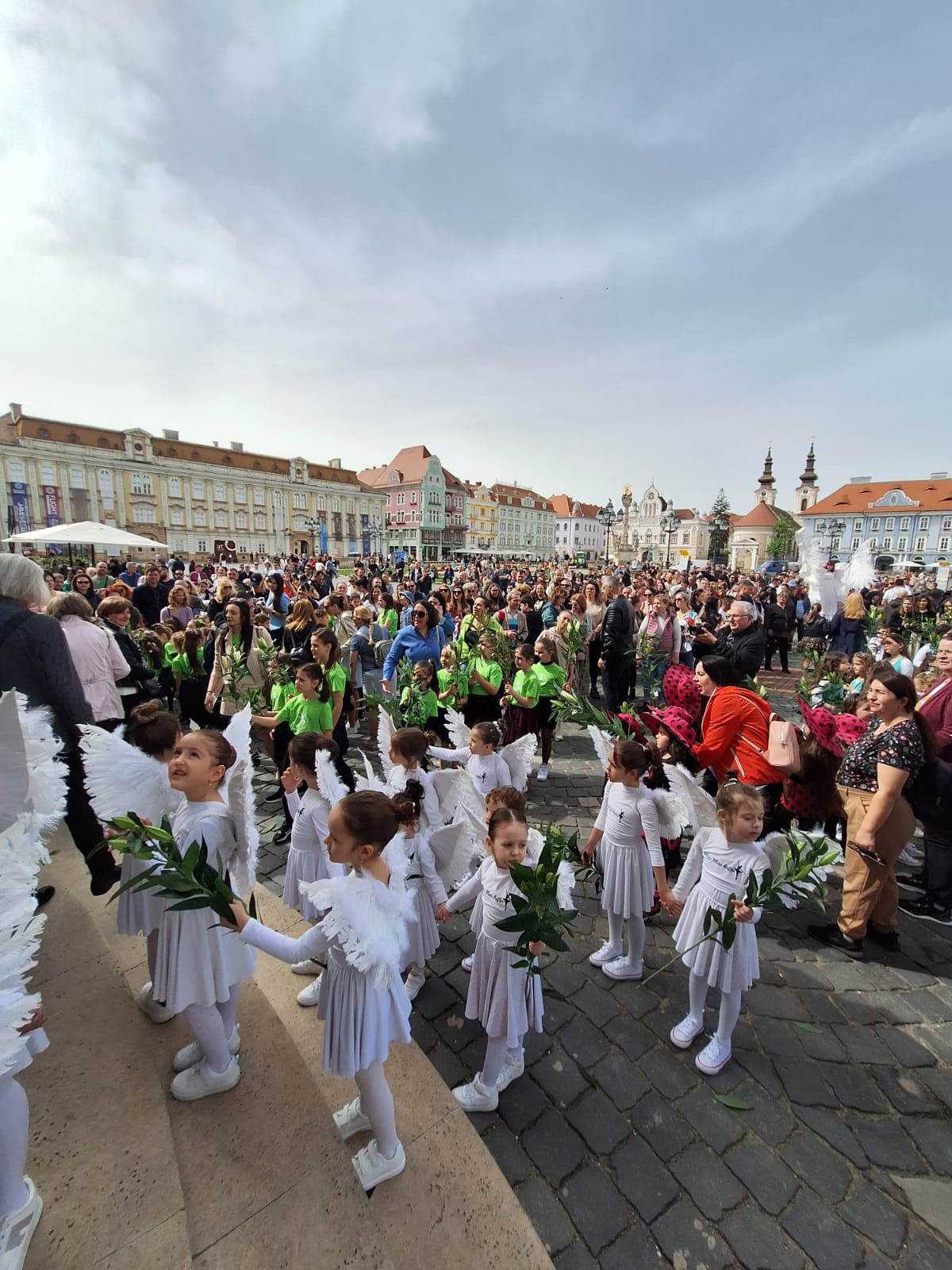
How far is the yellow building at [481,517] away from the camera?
283 feet

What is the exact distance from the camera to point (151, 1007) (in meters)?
2.73

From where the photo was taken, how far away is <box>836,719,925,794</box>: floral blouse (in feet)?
10.8

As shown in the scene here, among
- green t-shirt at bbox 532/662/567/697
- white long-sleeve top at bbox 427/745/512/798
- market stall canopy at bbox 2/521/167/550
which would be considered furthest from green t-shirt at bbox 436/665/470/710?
market stall canopy at bbox 2/521/167/550

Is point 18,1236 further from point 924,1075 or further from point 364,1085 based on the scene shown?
point 924,1075

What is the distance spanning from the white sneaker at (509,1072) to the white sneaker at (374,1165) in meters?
0.59

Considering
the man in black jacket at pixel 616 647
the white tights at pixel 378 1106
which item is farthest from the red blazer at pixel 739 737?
the man in black jacket at pixel 616 647

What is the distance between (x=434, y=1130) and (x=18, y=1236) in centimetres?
146

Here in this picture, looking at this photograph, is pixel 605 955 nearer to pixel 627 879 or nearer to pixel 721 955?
pixel 627 879

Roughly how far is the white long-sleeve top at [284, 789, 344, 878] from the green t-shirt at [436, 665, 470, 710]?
2.46m

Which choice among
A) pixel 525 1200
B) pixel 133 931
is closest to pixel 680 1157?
pixel 525 1200

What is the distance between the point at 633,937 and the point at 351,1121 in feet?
6.01

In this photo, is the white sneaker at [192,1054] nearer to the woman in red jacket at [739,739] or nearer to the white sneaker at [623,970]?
the white sneaker at [623,970]

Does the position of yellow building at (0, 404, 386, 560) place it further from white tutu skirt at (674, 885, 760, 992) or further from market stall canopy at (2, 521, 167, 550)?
white tutu skirt at (674, 885, 760, 992)

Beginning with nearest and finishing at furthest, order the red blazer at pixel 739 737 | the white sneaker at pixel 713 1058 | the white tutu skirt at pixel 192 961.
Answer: the white tutu skirt at pixel 192 961, the white sneaker at pixel 713 1058, the red blazer at pixel 739 737
